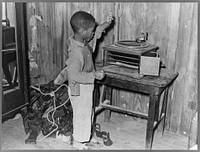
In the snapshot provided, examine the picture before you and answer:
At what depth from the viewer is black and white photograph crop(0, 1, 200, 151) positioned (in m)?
2.82

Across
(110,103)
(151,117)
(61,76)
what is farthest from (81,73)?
(110,103)

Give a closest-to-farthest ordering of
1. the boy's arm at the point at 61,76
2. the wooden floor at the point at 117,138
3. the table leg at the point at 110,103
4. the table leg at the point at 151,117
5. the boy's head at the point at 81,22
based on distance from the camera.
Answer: the boy's head at the point at 81,22
the table leg at the point at 151,117
the boy's arm at the point at 61,76
the wooden floor at the point at 117,138
the table leg at the point at 110,103

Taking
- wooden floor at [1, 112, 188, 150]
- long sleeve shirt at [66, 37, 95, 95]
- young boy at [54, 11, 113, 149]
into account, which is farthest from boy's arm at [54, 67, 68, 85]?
wooden floor at [1, 112, 188, 150]

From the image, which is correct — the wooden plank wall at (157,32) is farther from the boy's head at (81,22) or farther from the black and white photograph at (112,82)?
the boy's head at (81,22)

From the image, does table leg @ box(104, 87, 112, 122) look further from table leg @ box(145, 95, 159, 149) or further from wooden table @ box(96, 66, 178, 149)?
table leg @ box(145, 95, 159, 149)

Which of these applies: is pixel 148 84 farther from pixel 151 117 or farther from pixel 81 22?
pixel 81 22

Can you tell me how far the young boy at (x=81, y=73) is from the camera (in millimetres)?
2697

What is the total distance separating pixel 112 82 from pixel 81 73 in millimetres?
393

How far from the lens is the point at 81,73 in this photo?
2.71m

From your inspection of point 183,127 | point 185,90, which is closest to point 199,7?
point 185,90

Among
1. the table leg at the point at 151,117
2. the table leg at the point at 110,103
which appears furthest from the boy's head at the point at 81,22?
the table leg at the point at 110,103

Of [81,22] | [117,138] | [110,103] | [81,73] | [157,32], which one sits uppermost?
[81,22]

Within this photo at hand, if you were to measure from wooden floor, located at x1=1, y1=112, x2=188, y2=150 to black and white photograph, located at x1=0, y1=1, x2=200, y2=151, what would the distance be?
10mm

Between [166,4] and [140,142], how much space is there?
1.46 m
